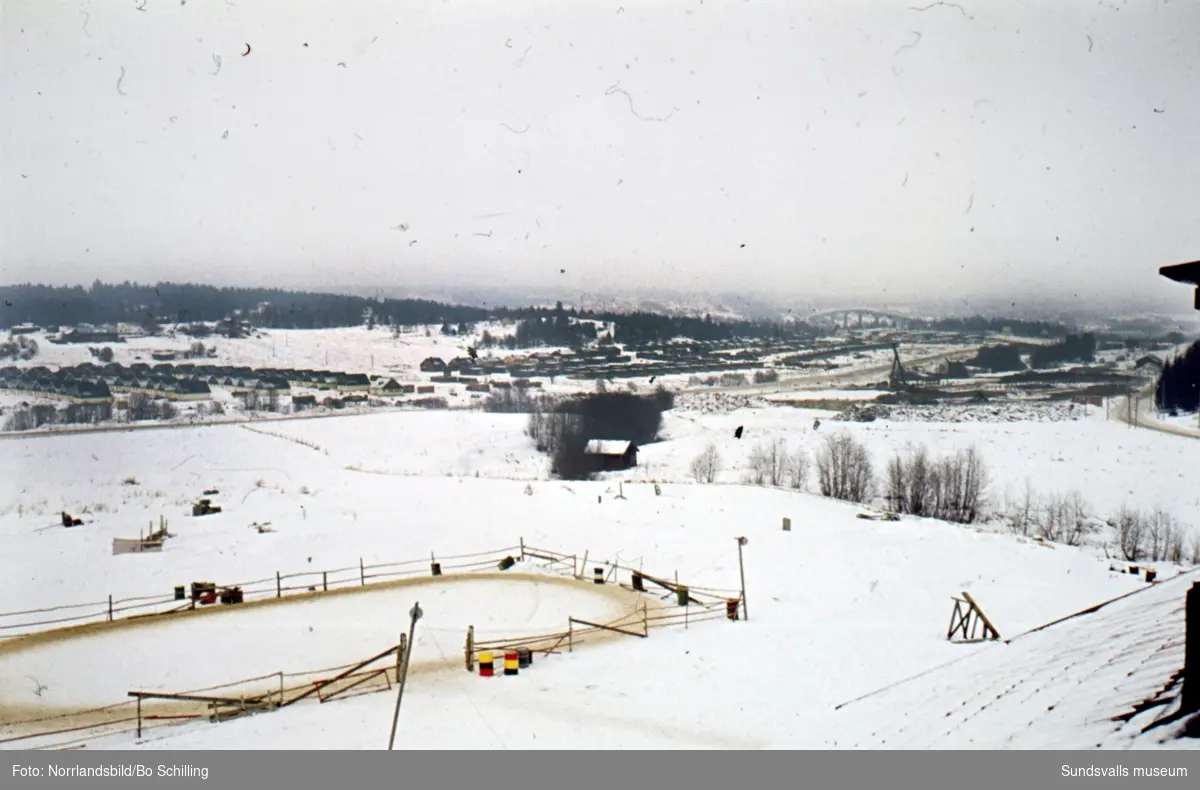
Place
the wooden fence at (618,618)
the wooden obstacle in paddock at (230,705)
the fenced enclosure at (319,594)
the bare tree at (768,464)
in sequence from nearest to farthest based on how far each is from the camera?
1. the wooden obstacle in paddock at (230,705)
2. the fenced enclosure at (319,594)
3. the wooden fence at (618,618)
4. the bare tree at (768,464)

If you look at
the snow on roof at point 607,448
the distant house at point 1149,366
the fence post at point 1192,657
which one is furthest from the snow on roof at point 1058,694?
the distant house at point 1149,366

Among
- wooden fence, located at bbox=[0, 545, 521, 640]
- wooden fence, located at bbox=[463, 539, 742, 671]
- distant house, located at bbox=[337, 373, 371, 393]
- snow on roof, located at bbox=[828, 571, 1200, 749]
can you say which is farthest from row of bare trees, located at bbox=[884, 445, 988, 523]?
distant house, located at bbox=[337, 373, 371, 393]

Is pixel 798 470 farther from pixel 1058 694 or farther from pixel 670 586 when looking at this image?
pixel 1058 694

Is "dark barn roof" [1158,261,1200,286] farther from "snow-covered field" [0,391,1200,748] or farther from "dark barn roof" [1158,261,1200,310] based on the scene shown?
"snow-covered field" [0,391,1200,748]

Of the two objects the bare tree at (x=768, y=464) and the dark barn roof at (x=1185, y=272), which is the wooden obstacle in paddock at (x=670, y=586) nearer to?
the dark barn roof at (x=1185, y=272)

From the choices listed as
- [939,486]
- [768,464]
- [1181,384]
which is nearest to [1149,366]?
[1181,384]

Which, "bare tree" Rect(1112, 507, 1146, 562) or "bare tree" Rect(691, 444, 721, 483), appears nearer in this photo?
"bare tree" Rect(1112, 507, 1146, 562)

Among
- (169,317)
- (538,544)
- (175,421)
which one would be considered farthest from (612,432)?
(169,317)
